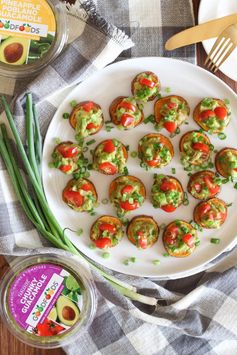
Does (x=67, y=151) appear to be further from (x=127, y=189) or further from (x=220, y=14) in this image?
(x=220, y=14)

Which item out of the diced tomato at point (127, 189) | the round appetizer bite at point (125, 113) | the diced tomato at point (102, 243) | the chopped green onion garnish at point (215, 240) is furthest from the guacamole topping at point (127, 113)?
the chopped green onion garnish at point (215, 240)

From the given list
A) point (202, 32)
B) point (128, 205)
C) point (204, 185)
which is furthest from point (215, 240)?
point (202, 32)

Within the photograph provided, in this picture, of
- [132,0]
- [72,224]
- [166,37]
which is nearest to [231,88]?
[166,37]

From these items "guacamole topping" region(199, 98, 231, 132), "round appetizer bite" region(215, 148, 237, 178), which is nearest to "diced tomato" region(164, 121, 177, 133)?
"guacamole topping" region(199, 98, 231, 132)

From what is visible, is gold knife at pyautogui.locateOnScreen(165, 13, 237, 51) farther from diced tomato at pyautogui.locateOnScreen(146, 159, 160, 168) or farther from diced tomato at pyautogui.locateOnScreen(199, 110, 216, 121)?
diced tomato at pyautogui.locateOnScreen(146, 159, 160, 168)

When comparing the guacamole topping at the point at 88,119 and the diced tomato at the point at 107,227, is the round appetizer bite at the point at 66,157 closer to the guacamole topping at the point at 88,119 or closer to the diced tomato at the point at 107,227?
the guacamole topping at the point at 88,119

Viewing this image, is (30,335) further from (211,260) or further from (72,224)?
(211,260)
